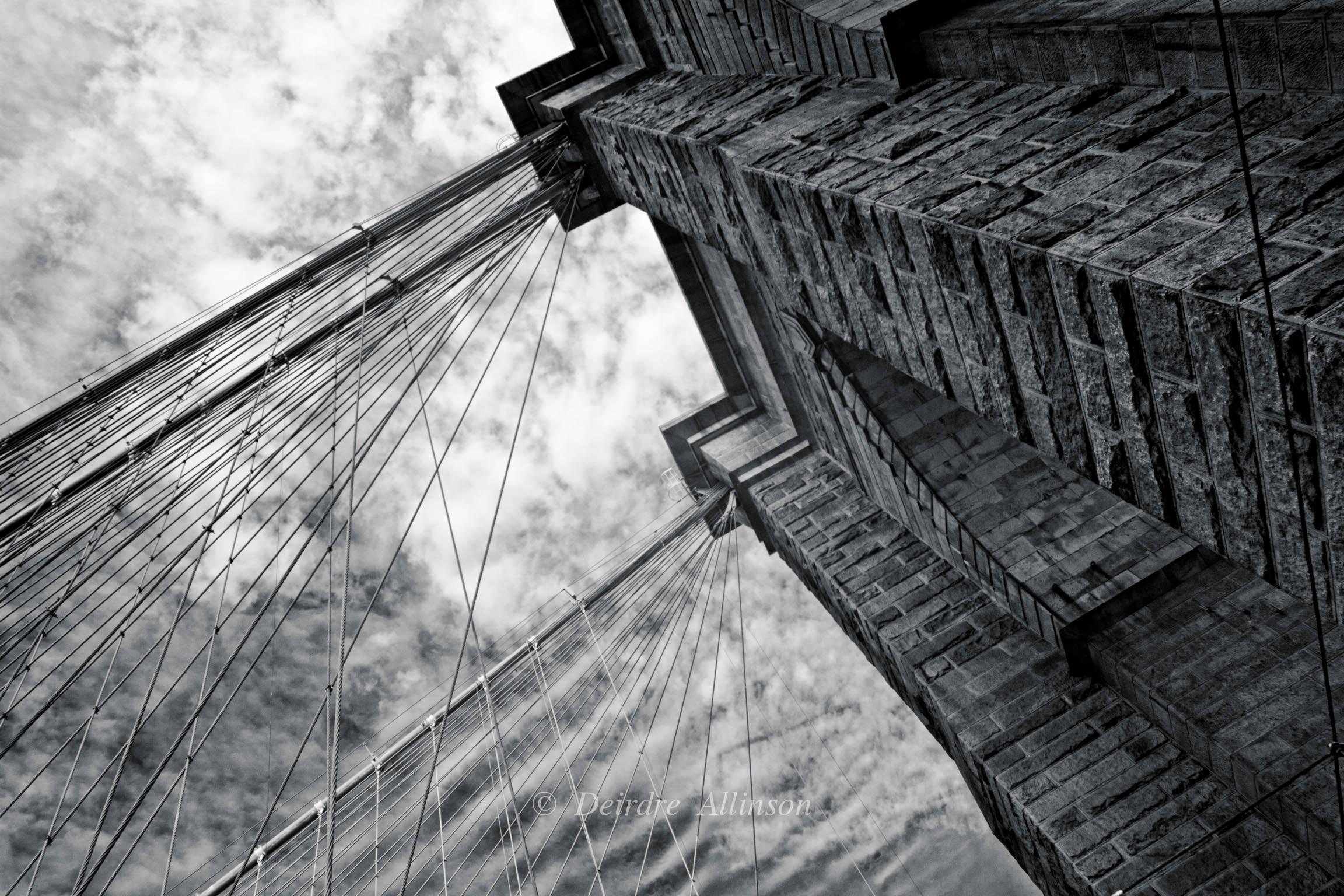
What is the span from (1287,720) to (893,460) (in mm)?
2618

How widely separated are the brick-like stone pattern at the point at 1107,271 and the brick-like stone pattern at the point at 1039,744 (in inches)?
93.5

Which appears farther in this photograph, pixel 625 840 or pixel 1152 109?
pixel 625 840

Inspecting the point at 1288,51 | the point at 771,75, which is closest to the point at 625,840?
the point at 771,75

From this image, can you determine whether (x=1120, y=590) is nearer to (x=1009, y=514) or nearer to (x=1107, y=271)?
(x=1009, y=514)

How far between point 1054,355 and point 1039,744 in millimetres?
3098

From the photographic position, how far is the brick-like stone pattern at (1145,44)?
2.38 metres

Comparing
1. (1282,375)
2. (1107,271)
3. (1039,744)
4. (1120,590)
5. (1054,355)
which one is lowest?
(1039,744)

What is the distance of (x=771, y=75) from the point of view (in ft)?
17.7

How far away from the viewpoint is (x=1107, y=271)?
2250mm

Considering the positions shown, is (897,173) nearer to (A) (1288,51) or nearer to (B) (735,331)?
(A) (1288,51)

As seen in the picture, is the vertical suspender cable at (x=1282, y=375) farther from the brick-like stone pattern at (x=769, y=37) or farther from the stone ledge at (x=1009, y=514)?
the stone ledge at (x=1009, y=514)

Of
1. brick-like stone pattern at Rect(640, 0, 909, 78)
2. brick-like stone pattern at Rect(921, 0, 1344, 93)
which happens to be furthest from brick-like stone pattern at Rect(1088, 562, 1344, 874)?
brick-like stone pattern at Rect(640, 0, 909, 78)

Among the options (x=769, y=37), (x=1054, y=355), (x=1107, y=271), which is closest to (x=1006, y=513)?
(x=769, y=37)

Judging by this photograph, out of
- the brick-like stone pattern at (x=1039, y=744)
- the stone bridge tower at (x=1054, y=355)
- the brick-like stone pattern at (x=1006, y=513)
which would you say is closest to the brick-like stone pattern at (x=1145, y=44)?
the stone bridge tower at (x=1054, y=355)
